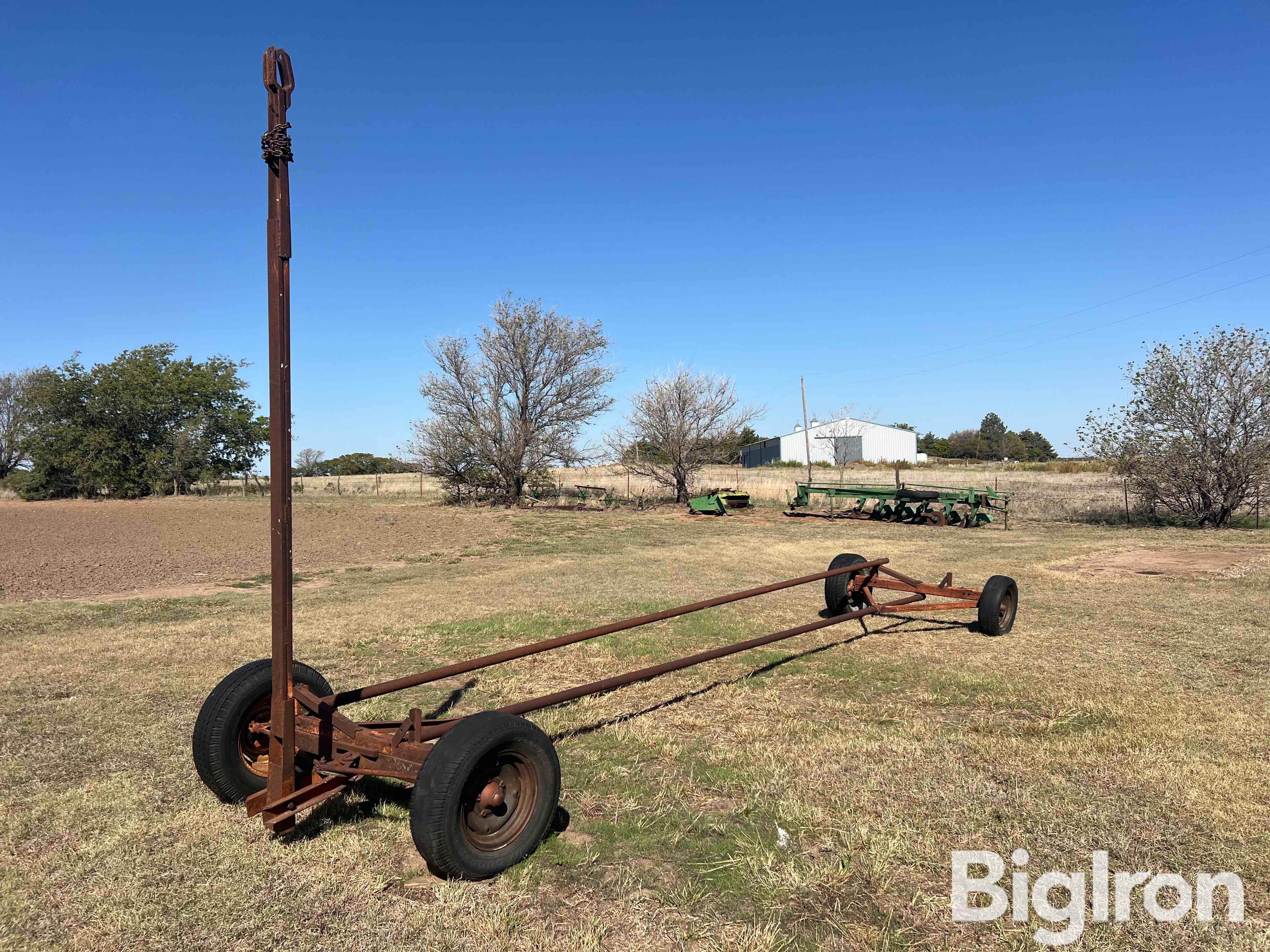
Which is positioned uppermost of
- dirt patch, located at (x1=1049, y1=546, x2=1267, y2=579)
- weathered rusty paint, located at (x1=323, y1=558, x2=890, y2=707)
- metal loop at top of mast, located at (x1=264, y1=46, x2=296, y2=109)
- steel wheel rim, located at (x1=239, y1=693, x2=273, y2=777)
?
metal loop at top of mast, located at (x1=264, y1=46, x2=296, y2=109)

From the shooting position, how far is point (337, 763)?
11.5 ft

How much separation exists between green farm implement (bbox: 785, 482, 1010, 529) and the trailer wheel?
21915 millimetres

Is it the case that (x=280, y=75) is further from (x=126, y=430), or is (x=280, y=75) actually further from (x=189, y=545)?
(x=126, y=430)

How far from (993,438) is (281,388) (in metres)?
129

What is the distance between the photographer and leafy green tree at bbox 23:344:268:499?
40969mm

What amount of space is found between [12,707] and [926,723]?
6992 mm

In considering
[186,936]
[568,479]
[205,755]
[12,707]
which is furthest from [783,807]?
[568,479]

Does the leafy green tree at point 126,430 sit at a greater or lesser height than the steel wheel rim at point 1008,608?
greater

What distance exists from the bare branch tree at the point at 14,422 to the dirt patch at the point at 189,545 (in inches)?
515

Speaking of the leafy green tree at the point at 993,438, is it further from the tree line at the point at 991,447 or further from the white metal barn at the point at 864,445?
the white metal barn at the point at 864,445

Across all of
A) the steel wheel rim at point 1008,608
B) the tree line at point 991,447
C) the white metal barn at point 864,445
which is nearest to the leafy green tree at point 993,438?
the tree line at point 991,447

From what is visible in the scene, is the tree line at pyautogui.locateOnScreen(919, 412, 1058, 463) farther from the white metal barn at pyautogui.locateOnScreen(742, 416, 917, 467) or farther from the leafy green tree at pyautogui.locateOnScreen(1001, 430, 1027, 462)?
the white metal barn at pyautogui.locateOnScreen(742, 416, 917, 467)

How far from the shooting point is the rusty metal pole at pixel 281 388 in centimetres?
334

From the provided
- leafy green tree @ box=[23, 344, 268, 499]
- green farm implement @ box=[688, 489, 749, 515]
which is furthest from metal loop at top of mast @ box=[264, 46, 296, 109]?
leafy green tree @ box=[23, 344, 268, 499]
